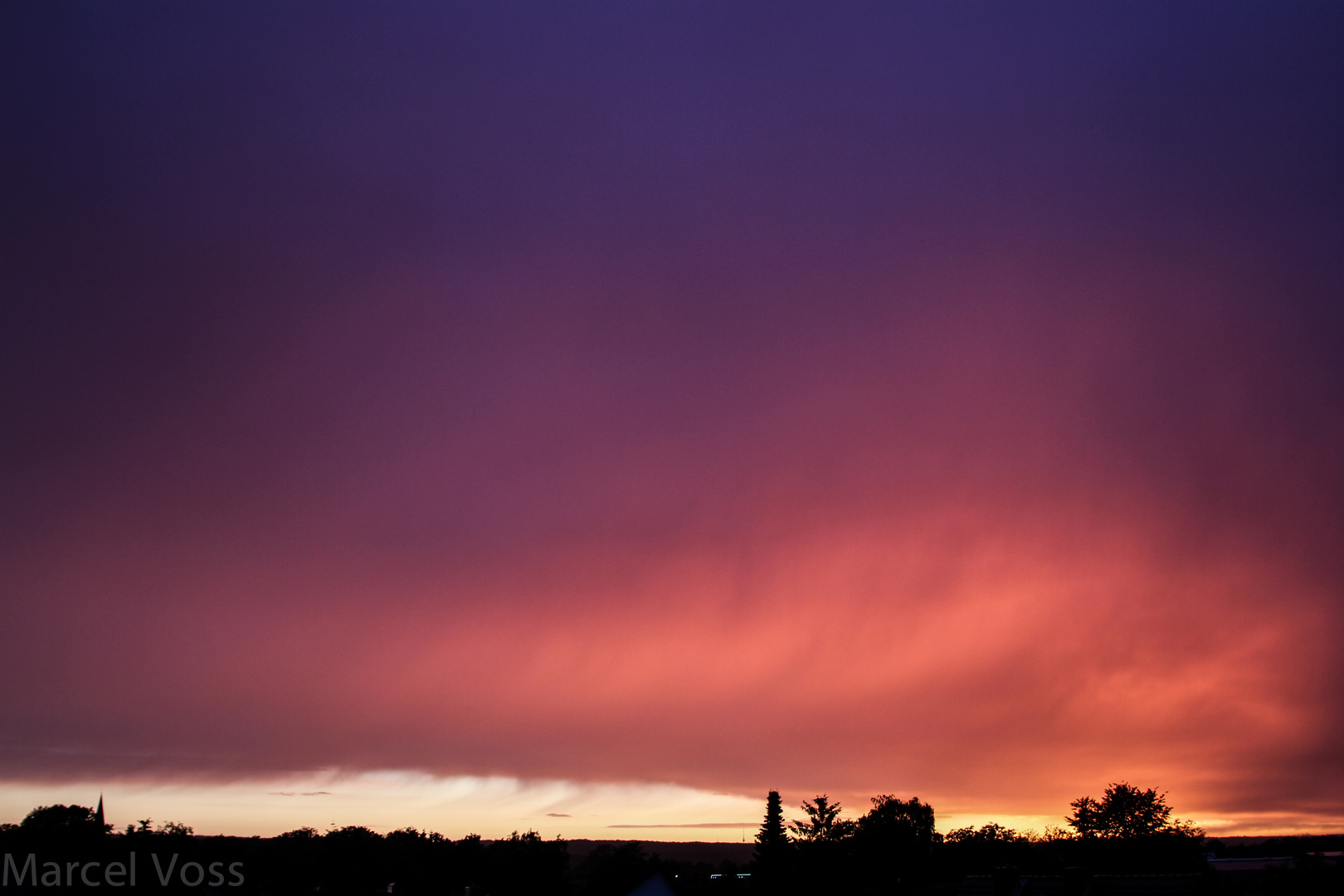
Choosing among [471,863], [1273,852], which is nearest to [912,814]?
[1273,852]

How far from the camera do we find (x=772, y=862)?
109 meters

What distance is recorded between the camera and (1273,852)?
148750mm

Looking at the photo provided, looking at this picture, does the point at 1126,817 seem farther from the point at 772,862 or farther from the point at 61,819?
the point at 61,819

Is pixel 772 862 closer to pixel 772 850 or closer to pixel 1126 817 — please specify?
pixel 772 850

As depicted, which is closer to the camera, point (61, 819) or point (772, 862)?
point (772, 862)

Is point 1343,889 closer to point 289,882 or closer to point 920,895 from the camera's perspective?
point 920,895

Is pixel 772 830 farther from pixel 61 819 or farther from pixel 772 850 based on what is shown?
pixel 61 819

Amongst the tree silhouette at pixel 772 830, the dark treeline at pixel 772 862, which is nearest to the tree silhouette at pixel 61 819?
the dark treeline at pixel 772 862

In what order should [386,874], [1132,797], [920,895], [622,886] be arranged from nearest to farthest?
1. [920,895]
2. [622,886]
3. [1132,797]
4. [386,874]

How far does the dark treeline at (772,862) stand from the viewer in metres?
62.4

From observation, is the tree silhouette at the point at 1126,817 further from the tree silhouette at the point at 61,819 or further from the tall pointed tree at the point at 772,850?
the tree silhouette at the point at 61,819

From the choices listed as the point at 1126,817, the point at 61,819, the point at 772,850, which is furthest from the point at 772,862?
the point at 61,819

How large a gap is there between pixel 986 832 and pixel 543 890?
76.4 meters

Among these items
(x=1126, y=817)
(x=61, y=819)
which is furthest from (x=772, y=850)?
(x=61, y=819)
